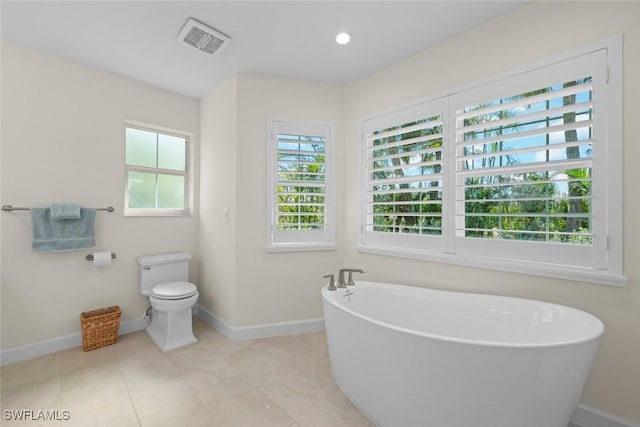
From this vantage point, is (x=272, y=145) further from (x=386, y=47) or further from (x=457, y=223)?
(x=457, y=223)

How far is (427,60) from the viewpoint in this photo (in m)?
2.36

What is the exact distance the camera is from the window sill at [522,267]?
5.16ft

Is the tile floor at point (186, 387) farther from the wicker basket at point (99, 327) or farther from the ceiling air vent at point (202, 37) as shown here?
the ceiling air vent at point (202, 37)

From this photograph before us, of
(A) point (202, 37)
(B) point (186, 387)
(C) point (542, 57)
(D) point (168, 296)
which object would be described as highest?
(A) point (202, 37)

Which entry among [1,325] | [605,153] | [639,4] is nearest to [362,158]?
[605,153]

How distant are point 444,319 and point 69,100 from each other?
11.4 ft

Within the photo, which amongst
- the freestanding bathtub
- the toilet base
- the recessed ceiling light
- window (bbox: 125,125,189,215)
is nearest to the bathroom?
window (bbox: 125,125,189,215)

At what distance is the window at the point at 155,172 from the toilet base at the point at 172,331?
1.11 m

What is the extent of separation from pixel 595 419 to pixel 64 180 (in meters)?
4.04

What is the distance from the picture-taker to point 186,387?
1969 millimetres

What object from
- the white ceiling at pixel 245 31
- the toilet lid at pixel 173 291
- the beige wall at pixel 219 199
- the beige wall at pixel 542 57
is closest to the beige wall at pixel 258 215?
the beige wall at pixel 219 199

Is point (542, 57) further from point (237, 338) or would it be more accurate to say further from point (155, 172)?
point (155, 172)

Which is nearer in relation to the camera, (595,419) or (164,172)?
(595,419)

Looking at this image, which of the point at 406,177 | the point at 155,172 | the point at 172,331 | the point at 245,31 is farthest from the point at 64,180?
the point at 406,177
